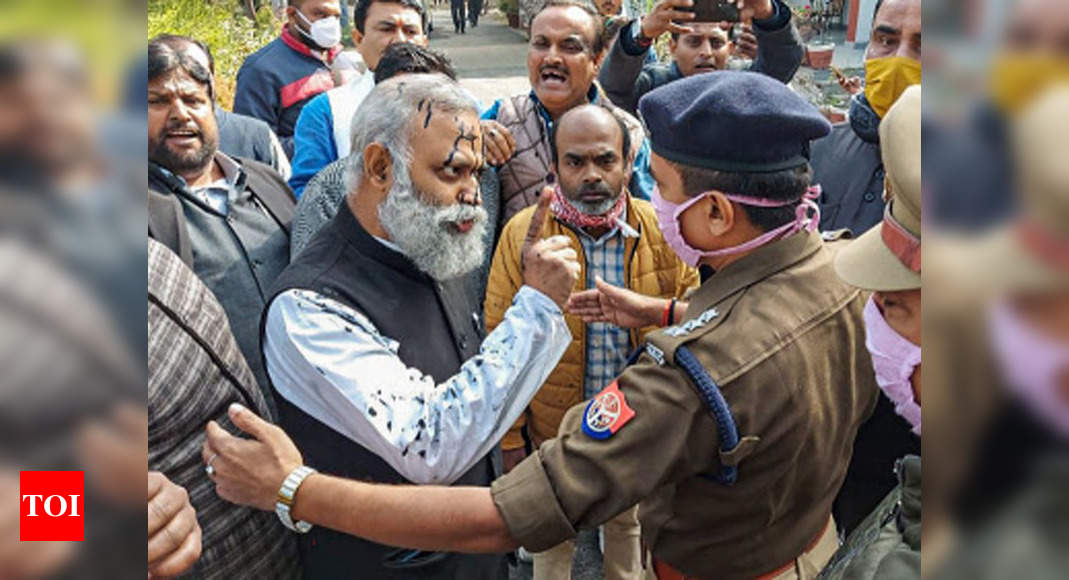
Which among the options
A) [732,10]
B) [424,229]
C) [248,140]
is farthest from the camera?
[732,10]

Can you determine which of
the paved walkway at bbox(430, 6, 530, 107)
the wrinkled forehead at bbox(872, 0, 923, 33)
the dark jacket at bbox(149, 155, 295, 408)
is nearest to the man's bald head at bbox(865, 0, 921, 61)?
the wrinkled forehead at bbox(872, 0, 923, 33)

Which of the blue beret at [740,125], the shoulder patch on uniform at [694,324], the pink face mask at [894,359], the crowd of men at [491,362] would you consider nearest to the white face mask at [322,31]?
the crowd of men at [491,362]

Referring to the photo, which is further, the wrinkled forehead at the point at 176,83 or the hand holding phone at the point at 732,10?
the hand holding phone at the point at 732,10

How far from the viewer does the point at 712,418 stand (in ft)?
5.24

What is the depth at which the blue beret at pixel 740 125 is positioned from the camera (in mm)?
1773

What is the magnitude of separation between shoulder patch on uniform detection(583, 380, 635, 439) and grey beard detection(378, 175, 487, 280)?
75 centimetres

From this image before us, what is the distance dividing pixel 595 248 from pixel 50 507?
2.53m

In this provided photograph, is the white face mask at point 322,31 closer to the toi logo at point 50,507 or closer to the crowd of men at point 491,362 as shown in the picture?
the crowd of men at point 491,362

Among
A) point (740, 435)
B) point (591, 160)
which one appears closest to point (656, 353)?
point (740, 435)

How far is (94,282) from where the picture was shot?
2.48 ft

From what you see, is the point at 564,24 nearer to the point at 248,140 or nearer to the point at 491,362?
the point at 248,140

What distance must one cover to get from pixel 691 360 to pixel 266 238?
175 centimetres

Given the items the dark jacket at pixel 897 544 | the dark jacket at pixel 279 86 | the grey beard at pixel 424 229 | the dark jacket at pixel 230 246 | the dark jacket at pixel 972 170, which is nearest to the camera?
the dark jacket at pixel 972 170

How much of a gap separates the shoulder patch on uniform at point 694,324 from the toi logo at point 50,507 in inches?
44.1
